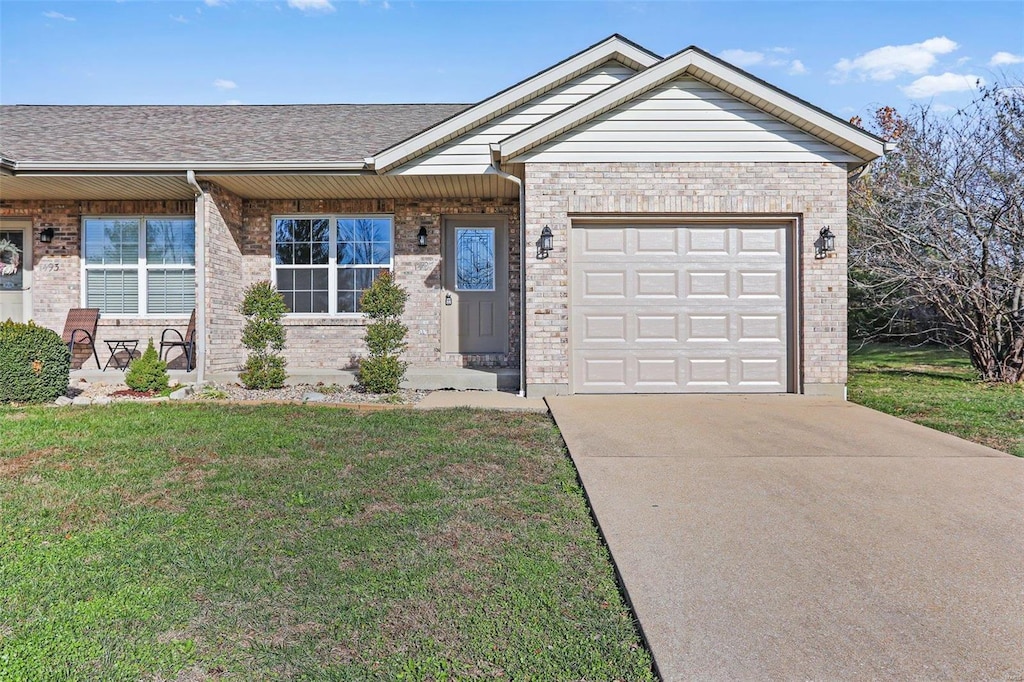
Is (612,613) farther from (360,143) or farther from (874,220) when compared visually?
(874,220)

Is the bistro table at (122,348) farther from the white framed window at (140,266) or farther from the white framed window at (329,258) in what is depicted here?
the white framed window at (329,258)

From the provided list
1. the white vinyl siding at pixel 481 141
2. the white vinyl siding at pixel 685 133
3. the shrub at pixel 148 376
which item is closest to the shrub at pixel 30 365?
the shrub at pixel 148 376

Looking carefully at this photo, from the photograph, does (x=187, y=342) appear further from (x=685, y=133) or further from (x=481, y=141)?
(x=685, y=133)

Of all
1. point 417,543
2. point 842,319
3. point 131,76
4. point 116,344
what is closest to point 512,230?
point 842,319

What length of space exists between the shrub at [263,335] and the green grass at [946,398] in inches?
301

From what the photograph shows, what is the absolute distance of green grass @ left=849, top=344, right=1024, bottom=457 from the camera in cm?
561

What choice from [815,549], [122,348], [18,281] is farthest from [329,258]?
[815,549]

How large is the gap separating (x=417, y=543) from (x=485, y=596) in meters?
0.64

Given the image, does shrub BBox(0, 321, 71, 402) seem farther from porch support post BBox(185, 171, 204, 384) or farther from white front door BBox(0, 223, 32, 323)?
white front door BBox(0, 223, 32, 323)

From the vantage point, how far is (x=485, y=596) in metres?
2.45

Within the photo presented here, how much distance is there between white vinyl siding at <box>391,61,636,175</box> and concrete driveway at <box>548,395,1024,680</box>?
4.64 m

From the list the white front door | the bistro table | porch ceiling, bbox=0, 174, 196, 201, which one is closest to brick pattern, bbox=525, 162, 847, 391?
porch ceiling, bbox=0, 174, 196, 201

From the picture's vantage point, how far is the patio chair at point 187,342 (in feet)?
30.0

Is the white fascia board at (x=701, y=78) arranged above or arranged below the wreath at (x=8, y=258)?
above
